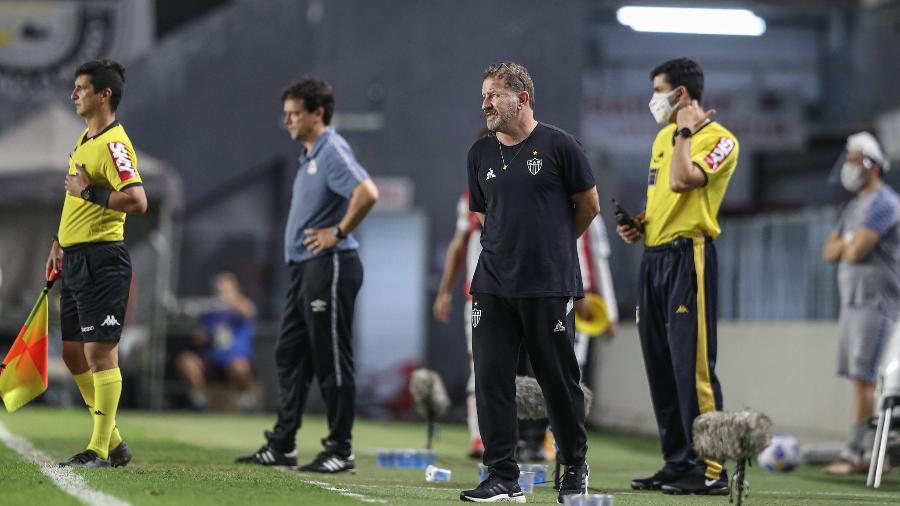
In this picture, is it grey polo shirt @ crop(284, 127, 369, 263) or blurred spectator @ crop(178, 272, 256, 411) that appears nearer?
grey polo shirt @ crop(284, 127, 369, 263)

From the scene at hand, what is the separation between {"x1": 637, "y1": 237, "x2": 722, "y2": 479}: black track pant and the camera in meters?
7.80

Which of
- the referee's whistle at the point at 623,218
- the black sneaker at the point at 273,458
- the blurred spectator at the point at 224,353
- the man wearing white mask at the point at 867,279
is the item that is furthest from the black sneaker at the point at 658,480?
the blurred spectator at the point at 224,353

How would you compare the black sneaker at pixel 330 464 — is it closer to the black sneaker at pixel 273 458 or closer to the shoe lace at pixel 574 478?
the black sneaker at pixel 273 458

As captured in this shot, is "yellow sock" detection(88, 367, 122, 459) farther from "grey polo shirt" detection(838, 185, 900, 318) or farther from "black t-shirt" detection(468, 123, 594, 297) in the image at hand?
"grey polo shirt" detection(838, 185, 900, 318)

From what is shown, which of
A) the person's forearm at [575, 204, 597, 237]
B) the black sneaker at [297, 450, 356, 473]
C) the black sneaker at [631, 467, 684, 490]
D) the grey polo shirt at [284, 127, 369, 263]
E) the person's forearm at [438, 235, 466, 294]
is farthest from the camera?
the person's forearm at [438, 235, 466, 294]

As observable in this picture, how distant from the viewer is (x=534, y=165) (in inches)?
269

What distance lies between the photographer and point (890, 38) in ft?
71.5

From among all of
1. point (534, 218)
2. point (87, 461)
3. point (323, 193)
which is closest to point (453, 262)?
point (323, 193)

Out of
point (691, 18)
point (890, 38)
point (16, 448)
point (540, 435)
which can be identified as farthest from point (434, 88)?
point (16, 448)

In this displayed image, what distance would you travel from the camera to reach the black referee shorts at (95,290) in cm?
784

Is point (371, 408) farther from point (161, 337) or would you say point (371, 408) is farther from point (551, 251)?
point (551, 251)

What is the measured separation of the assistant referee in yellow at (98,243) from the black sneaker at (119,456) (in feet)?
0.05

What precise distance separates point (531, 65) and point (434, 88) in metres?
1.21

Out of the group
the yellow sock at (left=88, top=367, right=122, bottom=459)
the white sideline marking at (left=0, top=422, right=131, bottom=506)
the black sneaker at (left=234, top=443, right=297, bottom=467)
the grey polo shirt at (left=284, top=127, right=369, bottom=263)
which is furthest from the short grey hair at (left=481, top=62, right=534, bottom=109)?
the black sneaker at (left=234, top=443, right=297, bottom=467)
